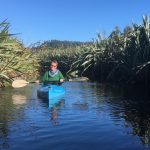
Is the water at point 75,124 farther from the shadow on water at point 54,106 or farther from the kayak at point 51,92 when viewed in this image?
the kayak at point 51,92

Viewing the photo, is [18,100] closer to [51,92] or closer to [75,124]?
[51,92]

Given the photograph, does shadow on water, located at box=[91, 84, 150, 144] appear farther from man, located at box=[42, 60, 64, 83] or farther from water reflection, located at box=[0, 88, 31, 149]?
water reflection, located at box=[0, 88, 31, 149]

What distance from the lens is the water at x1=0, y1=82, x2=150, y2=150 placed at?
34.6ft

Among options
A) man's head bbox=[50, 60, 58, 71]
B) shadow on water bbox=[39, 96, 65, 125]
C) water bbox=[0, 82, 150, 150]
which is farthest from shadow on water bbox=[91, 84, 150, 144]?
man's head bbox=[50, 60, 58, 71]

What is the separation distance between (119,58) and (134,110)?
14707 mm

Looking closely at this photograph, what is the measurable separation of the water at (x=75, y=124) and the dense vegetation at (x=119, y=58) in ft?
24.0

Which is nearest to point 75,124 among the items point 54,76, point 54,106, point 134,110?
point 134,110

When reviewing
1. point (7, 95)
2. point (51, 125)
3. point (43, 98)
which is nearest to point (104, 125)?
point (51, 125)

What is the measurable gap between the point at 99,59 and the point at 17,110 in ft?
68.8

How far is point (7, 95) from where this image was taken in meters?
22.0

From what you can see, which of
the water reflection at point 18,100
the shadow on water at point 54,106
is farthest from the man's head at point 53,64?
the water reflection at point 18,100

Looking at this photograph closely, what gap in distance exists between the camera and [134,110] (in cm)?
1653

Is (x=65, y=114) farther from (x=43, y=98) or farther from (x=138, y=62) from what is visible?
(x=138, y=62)

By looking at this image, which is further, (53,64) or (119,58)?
(119,58)
